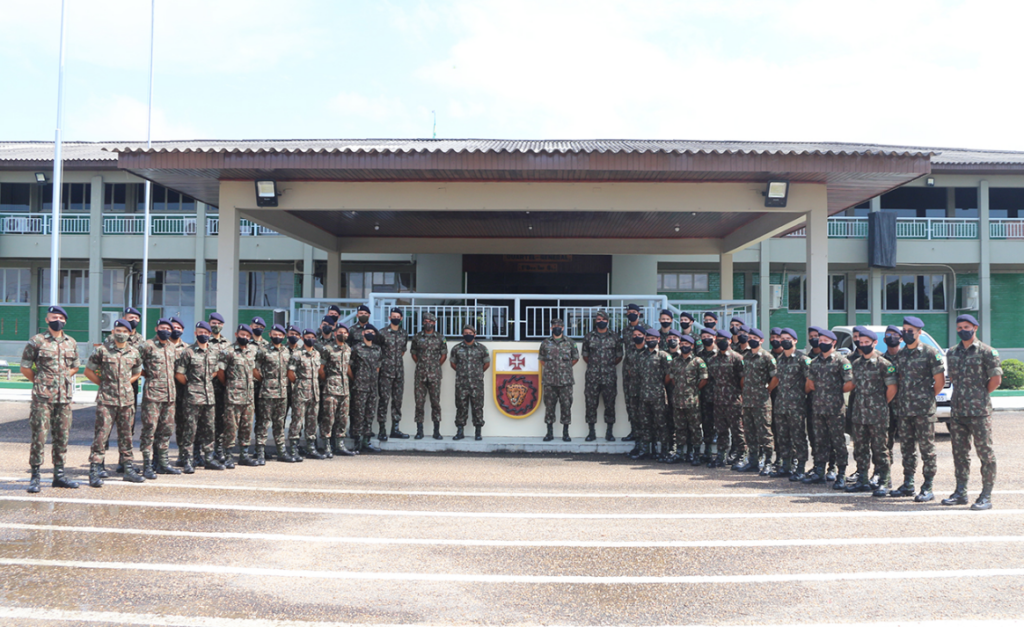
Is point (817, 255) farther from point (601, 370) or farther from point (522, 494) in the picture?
point (522, 494)

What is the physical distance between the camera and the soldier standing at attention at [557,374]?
914 centimetres

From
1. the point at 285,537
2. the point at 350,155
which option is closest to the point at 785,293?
the point at 350,155

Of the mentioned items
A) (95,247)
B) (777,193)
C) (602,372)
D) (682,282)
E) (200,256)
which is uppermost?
(95,247)

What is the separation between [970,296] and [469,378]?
59.6 feet

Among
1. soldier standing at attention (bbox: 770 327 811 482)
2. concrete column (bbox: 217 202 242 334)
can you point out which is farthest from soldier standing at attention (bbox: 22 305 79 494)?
soldier standing at attention (bbox: 770 327 811 482)

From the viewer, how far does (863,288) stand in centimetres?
2122

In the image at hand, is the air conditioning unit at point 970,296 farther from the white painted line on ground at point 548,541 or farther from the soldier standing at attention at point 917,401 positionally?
the white painted line on ground at point 548,541

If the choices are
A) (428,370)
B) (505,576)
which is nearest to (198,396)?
(428,370)

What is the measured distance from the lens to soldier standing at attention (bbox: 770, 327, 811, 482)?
7254 millimetres

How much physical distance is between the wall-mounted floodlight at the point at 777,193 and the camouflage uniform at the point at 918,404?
393 cm

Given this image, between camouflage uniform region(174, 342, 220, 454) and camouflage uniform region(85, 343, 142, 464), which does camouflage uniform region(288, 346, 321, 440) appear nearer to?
camouflage uniform region(174, 342, 220, 454)

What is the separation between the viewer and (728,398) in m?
7.95

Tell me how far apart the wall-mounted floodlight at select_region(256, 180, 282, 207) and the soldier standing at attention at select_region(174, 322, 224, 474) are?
3.17 meters

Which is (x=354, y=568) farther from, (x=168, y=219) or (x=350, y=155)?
(x=168, y=219)
